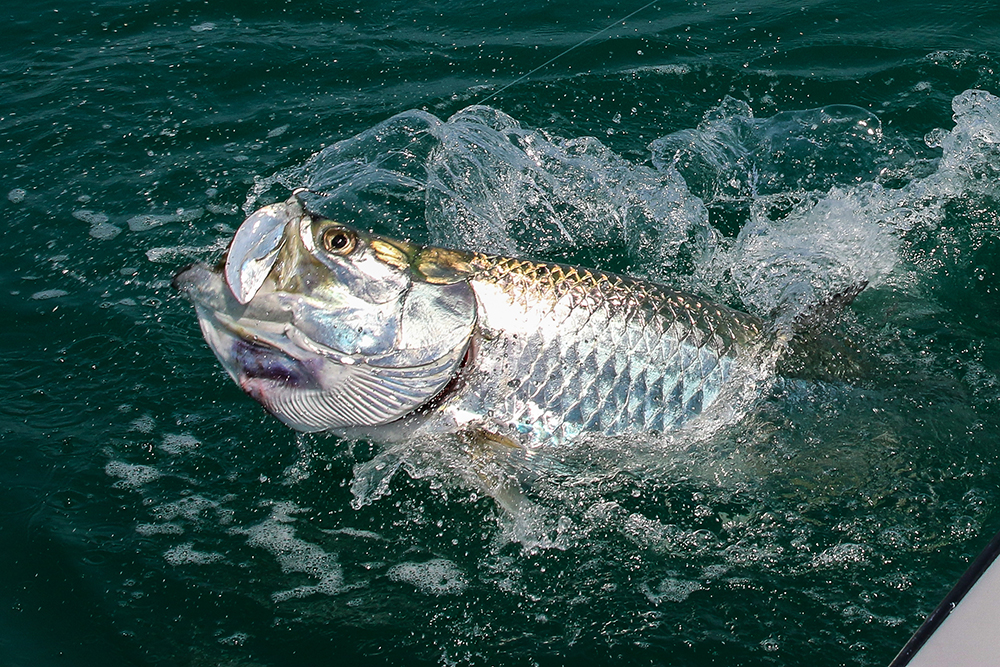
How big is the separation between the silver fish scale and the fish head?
16cm

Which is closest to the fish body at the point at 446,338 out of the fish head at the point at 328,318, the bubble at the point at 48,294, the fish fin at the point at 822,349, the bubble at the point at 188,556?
the fish head at the point at 328,318

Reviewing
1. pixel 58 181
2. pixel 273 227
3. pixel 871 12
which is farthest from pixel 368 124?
pixel 871 12

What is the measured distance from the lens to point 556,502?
386 cm

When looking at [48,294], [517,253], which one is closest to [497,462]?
[517,253]

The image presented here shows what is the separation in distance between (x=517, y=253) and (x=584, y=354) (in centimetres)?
181

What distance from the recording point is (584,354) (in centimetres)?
353

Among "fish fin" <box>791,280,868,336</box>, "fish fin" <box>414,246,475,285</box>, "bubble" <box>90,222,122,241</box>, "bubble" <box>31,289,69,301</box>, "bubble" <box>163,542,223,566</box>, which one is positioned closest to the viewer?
"fish fin" <box>414,246,475,285</box>

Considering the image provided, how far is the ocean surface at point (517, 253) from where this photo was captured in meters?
3.50

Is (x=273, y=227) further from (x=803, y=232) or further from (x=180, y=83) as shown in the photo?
(x=180, y=83)

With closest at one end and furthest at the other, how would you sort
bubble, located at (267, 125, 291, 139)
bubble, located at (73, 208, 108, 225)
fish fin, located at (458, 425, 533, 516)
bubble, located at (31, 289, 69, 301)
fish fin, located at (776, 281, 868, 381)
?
fish fin, located at (458, 425, 533, 516)
fish fin, located at (776, 281, 868, 381)
bubble, located at (31, 289, 69, 301)
bubble, located at (73, 208, 108, 225)
bubble, located at (267, 125, 291, 139)

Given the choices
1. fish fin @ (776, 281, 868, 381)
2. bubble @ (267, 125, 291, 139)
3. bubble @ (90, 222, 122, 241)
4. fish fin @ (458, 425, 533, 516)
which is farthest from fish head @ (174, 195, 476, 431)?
bubble @ (267, 125, 291, 139)

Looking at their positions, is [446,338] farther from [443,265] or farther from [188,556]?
[188,556]

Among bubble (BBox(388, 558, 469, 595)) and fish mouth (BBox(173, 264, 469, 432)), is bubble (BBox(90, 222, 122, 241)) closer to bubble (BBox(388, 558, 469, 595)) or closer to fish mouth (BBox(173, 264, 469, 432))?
fish mouth (BBox(173, 264, 469, 432))

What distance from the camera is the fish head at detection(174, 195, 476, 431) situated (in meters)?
3.11
